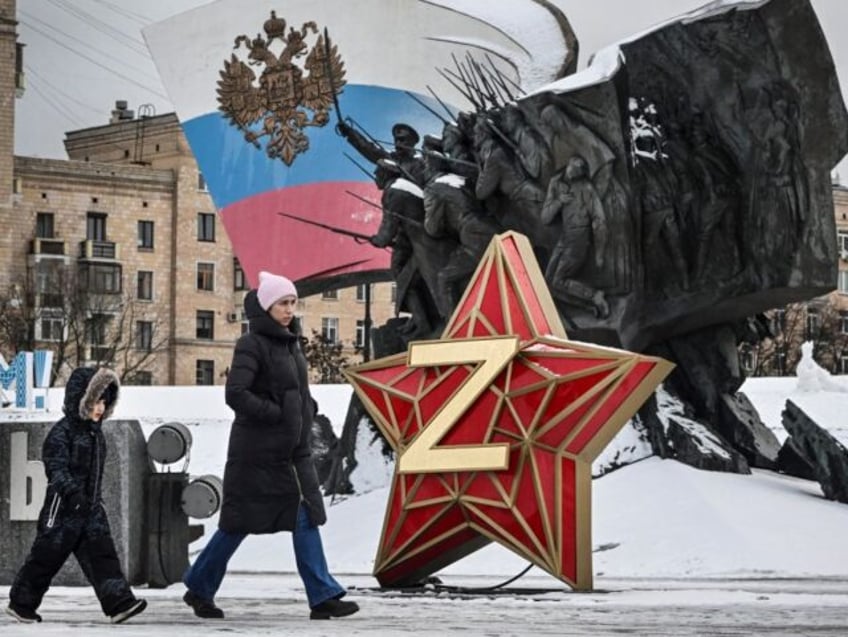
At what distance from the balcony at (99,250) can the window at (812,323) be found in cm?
2511

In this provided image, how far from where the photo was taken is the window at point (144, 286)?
81500mm

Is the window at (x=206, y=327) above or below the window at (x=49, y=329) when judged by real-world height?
above

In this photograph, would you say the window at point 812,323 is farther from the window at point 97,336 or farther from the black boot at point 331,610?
the black boot at point 331,610

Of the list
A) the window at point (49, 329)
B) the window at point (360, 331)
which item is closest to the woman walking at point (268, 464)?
the window at point (49, 329)

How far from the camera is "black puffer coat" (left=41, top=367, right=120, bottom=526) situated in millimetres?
10859

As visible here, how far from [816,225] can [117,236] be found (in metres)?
61.5

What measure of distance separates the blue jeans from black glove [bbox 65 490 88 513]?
613 mm

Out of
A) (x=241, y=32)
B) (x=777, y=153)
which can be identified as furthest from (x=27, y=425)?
(x=241, y=32)

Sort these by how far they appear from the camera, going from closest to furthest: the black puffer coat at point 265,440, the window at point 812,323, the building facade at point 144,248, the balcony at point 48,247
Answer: the black puffer coat at point 265,440
the window at point 812,323
the building facade at point 144,248
the balcony at point 48,247

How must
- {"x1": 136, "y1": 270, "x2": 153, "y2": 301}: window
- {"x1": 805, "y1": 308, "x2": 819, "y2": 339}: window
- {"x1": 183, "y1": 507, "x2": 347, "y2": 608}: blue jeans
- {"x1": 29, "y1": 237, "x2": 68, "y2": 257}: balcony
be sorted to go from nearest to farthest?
{"x1": 183, "y1": 507, "x2": 347, "y2": 608}: blue jeans, {"x1": 805, "y1": 308, "x2": 819, "y2": 339}: window, {"x1": 29, "y1": 237, "x2": 68, "y2": 257}: balcony, {"x1": 136, "y1": 270, "x2": 153, "y2": 301}: window

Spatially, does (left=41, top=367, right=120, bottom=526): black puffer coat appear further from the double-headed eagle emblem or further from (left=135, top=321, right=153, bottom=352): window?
(left=135, top=321, right=153, bottom=352): window

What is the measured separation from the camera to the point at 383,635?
8930 millimetres

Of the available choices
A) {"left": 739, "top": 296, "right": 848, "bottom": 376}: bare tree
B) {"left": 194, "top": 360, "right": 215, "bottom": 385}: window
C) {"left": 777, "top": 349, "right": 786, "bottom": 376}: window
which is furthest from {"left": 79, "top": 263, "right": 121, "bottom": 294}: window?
{"left": 777, "top": 349, "right": 786, "bottom": 376}: window

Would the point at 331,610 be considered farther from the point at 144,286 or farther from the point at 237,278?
the point at 237,278
